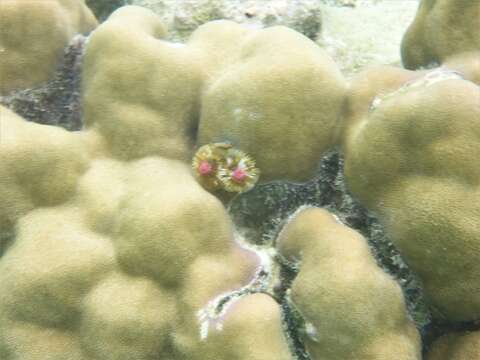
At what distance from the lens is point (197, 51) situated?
100 inches

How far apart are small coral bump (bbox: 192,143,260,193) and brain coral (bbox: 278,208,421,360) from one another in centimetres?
49

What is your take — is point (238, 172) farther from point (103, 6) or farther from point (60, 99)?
point (103, 6)

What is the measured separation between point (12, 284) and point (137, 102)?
1.15 metres

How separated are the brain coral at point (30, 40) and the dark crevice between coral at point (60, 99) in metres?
0.05

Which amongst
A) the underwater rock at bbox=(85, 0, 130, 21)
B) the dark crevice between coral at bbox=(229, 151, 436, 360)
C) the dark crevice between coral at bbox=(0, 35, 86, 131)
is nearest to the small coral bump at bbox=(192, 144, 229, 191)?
the dark crevice between coral at bbox=(229, 151, 436, 360)

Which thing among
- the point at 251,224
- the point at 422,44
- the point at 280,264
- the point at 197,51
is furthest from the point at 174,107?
the point at 422,44

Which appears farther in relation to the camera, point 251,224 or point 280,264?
point 251,224

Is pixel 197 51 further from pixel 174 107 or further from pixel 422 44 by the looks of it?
pixel 422 44

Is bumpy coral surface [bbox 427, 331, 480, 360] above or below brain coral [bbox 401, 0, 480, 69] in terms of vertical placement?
below

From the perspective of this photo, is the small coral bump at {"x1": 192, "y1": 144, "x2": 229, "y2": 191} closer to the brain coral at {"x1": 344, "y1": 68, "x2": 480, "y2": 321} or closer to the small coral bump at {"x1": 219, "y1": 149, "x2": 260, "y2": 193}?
the small coral bump at {"x1": 219, "y1": 149, "x2": 260, "y2": 193}

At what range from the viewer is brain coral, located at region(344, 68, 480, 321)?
1808mm

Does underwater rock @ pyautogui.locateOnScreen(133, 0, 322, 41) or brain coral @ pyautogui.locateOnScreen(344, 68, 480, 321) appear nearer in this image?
brain coral @ pyautogui.locateOnScreen(344, 68, 480, 321)

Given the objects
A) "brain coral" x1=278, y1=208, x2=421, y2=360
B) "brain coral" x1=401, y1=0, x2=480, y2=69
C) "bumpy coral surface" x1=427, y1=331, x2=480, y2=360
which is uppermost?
"brain coral" x1=401, y1=0, x2=480, y2=69

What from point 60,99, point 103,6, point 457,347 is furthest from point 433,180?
point 103,6
